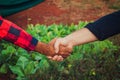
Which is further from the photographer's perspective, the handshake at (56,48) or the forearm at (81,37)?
the handshake at (56,48)

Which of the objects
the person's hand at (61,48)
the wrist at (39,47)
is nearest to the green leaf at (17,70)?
the person's hand at (61,48)

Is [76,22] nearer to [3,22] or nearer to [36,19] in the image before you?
[36,19]

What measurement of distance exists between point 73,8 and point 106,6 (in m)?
0.64

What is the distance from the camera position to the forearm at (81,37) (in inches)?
134

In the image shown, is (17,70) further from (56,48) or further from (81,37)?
(81,37)

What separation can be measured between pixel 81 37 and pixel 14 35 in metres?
0.61

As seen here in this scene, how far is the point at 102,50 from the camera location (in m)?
4.63

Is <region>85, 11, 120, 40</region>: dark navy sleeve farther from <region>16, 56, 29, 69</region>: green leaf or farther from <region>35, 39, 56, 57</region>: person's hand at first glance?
<region>16, 56, 29, 69</region>: green leaf

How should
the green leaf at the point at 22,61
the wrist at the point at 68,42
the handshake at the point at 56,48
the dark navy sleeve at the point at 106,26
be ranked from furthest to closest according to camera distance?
the green leaf at the point at 22,61 → the handshake at the point at 56,48 → the wrist at the point at 68,42 → the dark navy sleeve at the point at 106,26

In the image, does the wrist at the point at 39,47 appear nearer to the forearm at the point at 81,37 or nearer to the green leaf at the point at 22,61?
the forearm at the point at 81,37

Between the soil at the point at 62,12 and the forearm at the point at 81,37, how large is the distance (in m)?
2.49

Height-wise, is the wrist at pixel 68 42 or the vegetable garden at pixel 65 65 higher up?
the wrist at pixel 68 42

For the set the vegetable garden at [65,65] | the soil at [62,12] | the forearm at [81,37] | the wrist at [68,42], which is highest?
the forearm at [81,37]

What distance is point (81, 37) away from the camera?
3.48 metres
